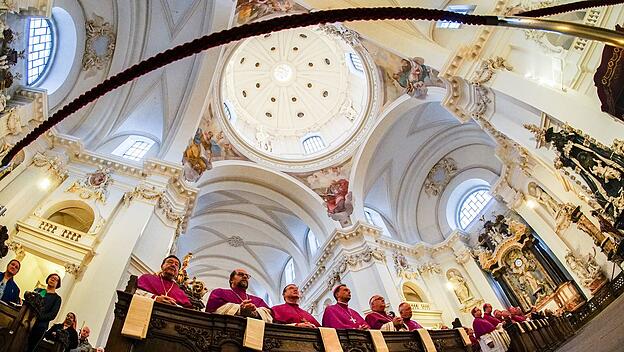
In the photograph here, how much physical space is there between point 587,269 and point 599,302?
146cm

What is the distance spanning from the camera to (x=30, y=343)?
461cm

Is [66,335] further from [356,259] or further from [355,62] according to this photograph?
[355,62]

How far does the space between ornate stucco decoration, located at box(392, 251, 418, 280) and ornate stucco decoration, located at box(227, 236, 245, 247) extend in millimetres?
9575

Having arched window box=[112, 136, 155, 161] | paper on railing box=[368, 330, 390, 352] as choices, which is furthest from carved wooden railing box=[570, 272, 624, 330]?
arched window box=[112, 136, 155, 161]

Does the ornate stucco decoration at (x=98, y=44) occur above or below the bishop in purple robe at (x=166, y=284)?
above

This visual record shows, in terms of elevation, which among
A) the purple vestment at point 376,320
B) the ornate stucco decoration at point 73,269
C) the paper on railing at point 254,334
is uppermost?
the ornate stucco decoration at point 73,269

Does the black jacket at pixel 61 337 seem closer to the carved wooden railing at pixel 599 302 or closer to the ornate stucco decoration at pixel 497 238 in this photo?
the carved wooden railing at pixel 599 302

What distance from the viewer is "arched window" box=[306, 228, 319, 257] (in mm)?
17834

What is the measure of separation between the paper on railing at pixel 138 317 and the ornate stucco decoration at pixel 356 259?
10.9 meters

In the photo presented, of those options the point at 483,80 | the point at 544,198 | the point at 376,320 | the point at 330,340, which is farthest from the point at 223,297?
the point at 544,198

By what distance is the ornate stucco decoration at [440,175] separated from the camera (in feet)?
53.1

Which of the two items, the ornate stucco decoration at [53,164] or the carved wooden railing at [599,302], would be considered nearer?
the carved wooden railing at [599,302]

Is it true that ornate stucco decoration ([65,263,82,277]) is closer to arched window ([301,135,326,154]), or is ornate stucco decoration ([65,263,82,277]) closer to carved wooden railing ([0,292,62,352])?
carved wooden railing ([0,292,62,352])

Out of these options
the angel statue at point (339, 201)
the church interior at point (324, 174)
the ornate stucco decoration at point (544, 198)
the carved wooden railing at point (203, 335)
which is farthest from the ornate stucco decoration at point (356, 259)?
the carved wooden railing at point (203, 335)
